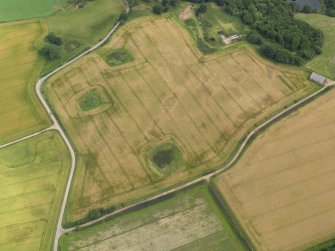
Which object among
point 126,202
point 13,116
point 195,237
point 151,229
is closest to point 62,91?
point 13,116

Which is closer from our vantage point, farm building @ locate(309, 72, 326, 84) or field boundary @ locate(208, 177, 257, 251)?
field boundary @ locate(208, 177, 257, 251)

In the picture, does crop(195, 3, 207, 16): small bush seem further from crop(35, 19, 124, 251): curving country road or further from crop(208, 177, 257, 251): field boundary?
crop(208, 177, 257, 251): field boundary

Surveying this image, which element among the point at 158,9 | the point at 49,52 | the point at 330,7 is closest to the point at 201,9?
the point at 158,9

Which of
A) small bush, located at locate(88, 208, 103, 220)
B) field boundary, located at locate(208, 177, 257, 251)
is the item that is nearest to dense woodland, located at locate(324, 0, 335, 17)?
field boundary, located at locate(208, 177, 257, 251)

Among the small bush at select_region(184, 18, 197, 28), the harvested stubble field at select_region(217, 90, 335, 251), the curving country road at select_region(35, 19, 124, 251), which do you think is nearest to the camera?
the harvested stubble field at select_region(217, 90, 335, 251)

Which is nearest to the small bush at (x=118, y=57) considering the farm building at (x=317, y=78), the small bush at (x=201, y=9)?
the small bush at (x=201, y=9)

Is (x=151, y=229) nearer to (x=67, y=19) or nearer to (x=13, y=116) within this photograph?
(x=13, y=116)
